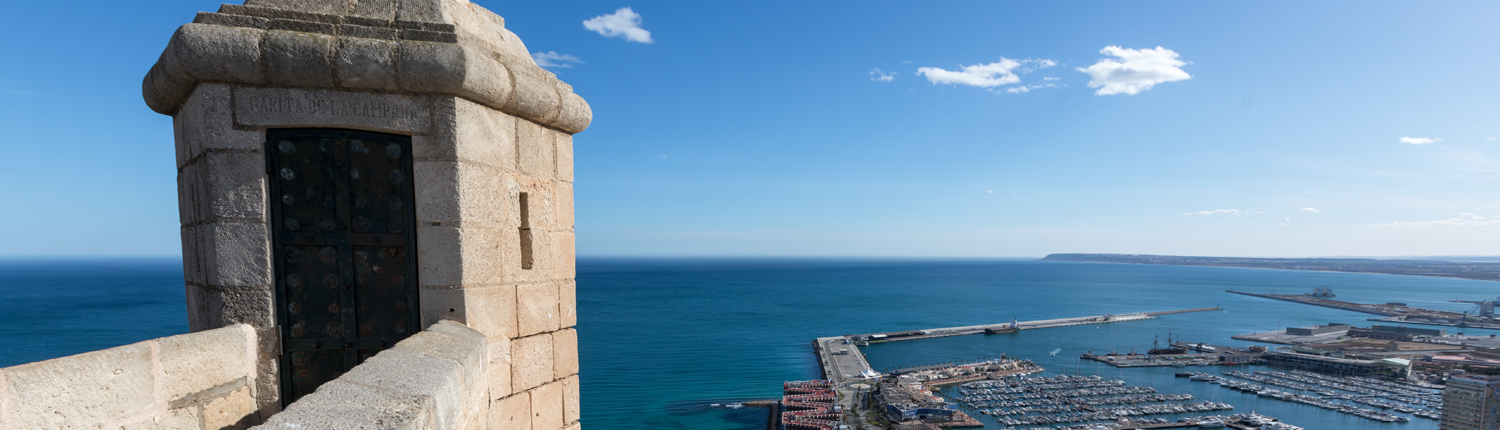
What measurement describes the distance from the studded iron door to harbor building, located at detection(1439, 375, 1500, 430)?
53252 millimetres

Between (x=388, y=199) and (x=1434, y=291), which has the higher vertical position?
(x=388, y=199)

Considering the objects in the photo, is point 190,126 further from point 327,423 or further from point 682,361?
point 682,361

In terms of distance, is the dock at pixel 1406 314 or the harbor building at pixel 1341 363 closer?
the harbor building at pixel 1341 363

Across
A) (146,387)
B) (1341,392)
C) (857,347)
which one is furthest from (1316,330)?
(146,387)

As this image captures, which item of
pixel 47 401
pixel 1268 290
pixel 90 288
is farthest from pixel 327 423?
pixel 1268 290

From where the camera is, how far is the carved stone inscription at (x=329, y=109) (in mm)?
3115

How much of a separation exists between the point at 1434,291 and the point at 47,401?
225526mm

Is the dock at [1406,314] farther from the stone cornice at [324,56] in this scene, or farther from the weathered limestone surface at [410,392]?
the stone cornice at [324,56]

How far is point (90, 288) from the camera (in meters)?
98.9

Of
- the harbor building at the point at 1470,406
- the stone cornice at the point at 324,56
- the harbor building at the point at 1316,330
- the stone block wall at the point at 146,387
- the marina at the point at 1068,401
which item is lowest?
the harbor building at the point at 1316,330

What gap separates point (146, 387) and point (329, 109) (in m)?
1.51

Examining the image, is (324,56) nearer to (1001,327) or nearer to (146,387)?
(146,387)

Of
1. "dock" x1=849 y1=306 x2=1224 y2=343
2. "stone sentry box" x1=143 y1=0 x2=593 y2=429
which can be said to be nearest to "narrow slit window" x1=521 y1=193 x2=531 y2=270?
"stone sentry box" x1=143 y1=0 x2=593 y2=429

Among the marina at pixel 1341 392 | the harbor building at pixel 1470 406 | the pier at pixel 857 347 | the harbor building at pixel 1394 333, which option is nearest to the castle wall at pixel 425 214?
the pier at pixel 857 347
